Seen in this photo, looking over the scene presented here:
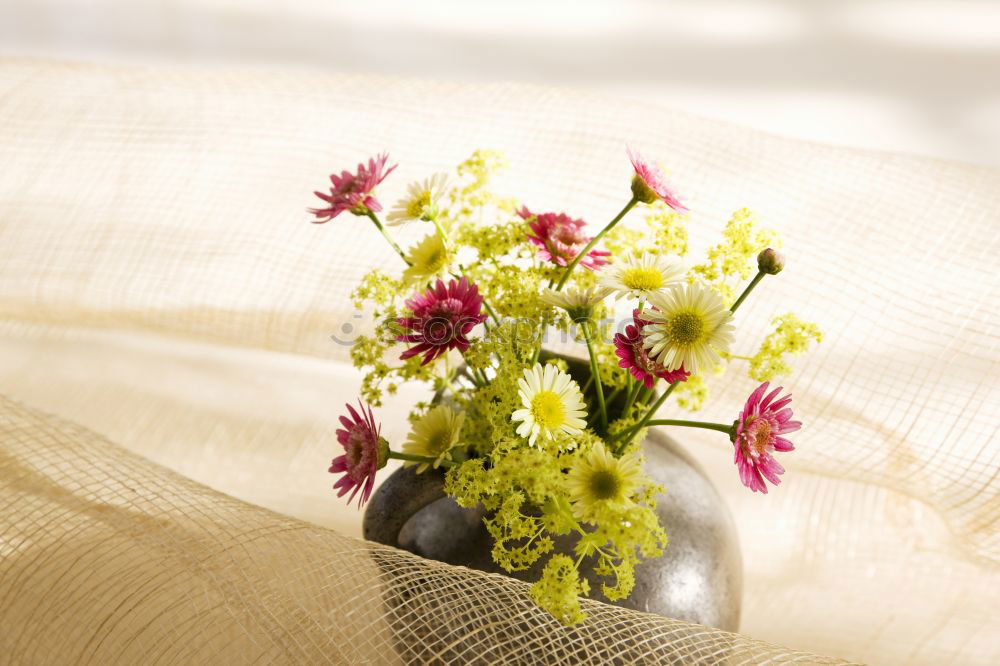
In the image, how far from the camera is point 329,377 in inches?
44.7

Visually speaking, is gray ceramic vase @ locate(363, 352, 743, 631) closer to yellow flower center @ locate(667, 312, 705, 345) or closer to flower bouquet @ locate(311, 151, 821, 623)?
flower bouquet @ locate(311, 151, 821, 623)

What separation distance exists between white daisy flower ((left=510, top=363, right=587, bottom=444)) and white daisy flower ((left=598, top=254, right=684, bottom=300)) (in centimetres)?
5

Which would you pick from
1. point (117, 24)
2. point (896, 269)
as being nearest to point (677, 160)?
point (896, 269)

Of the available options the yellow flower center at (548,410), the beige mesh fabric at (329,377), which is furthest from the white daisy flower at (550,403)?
the beige mesh fabric at (329,377)

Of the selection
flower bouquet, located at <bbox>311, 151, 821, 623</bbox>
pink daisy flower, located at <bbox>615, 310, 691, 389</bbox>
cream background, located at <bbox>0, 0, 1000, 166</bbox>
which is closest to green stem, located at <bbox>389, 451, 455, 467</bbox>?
flower bouquet, located at <bbox>311, 151, 821, 623</bbox>

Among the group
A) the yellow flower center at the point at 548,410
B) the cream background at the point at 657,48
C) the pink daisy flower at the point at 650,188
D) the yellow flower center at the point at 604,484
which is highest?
the cream background at the point at 657,48

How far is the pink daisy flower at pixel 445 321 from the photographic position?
52 cm

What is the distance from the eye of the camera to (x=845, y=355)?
0.81m

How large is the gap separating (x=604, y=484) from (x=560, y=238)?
0.15 m

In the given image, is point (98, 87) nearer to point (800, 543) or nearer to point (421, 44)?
point (421, 44)

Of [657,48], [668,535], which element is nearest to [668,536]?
[668,535]

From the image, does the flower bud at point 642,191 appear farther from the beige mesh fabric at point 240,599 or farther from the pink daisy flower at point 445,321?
the beige mesh fabric at point 240,599

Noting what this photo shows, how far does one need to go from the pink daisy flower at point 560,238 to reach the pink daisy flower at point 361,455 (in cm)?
13

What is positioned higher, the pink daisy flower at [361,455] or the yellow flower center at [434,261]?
the yellow flower center at [434,261]
